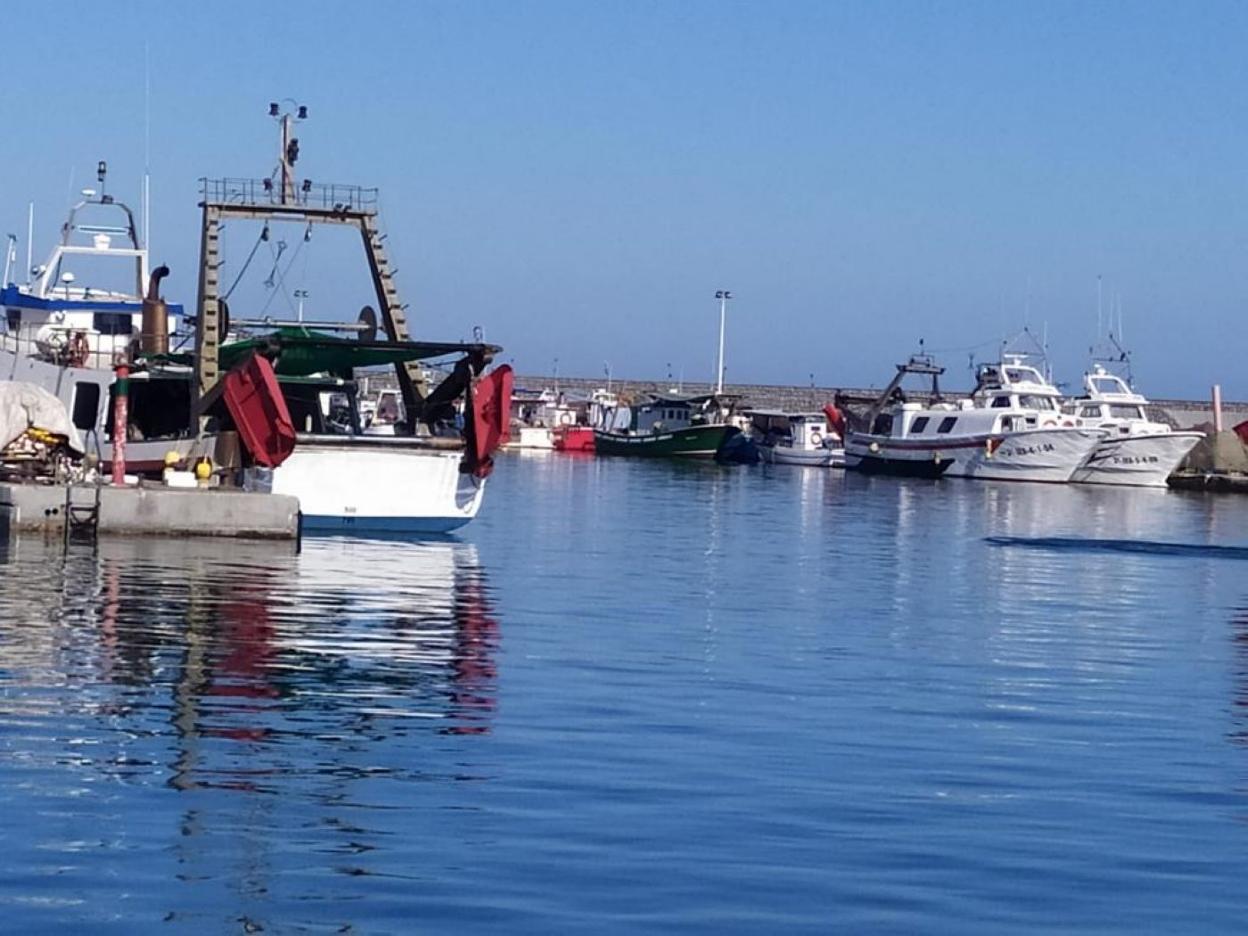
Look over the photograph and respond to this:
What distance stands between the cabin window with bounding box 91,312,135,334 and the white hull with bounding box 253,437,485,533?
11384 millimetres

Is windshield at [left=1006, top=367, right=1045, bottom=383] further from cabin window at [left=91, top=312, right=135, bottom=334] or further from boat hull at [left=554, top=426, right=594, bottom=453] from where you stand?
cabin window at [left=91, top=312, right=135, bottom=334]

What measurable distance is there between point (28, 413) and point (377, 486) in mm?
5660

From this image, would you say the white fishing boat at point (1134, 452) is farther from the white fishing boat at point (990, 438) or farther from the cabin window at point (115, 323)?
the cabin window at point (115, 323)

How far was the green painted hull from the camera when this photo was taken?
3885 inches

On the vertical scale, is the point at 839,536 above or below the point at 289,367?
below

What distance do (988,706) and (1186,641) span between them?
6703 millimetres

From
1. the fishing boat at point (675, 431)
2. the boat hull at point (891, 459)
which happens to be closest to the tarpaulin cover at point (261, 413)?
the boat hull at point (891, 459)

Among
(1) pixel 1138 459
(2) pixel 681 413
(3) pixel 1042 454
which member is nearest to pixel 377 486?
(3) pixel 1042 454

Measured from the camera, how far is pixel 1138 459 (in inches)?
3029

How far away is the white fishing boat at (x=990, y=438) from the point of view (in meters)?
78.2

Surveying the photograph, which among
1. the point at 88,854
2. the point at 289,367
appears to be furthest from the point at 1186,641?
the point at 289,367

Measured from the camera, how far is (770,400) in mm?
145125

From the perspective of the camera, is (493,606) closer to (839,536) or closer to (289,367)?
(289,367)

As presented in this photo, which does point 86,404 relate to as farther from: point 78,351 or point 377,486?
point 377,486
